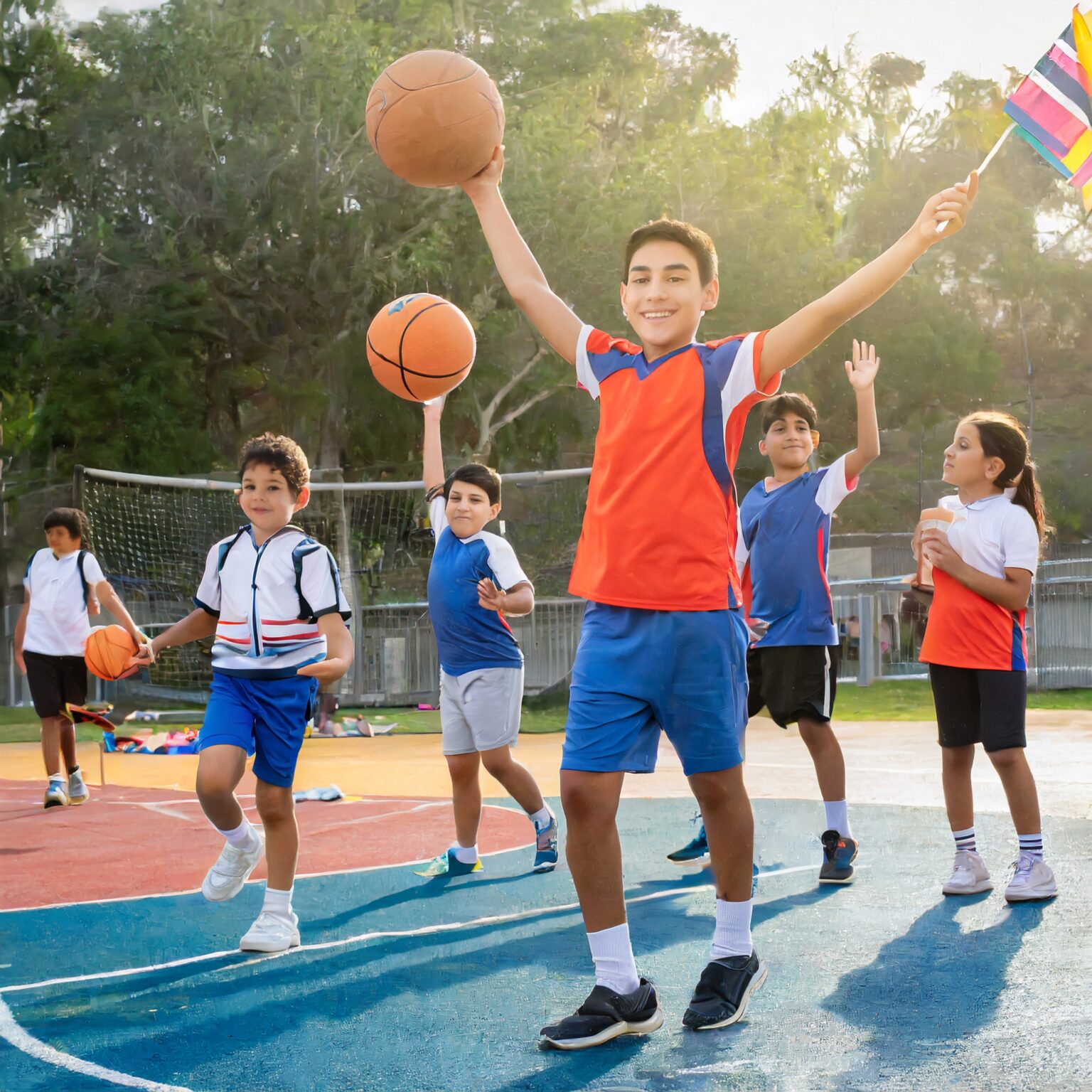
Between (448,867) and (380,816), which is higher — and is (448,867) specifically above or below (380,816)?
above

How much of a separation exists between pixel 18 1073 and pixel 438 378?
4025 mm

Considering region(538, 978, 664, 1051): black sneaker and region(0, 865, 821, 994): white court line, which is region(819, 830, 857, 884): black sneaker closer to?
region(0, 865, 821, 994): white court line

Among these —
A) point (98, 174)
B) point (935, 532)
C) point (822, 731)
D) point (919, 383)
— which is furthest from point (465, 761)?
point (919, 383)

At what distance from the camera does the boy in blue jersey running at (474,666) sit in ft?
19.5

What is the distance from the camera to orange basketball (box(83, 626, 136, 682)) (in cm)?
557

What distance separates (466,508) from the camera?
611 cm

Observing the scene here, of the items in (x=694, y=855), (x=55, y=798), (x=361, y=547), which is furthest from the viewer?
(x=361, y=547)

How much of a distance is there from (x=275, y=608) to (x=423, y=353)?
2.17m

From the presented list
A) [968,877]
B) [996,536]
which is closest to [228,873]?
[968,877]

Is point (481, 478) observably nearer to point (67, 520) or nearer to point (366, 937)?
point (366, 937)

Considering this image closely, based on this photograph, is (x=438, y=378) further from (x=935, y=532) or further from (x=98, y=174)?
(x=98, y=174)

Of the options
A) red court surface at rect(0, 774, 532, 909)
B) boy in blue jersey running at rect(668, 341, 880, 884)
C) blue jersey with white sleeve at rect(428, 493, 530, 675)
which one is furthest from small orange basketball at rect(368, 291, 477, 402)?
red court surface at rect(0, 774, 532, 909)

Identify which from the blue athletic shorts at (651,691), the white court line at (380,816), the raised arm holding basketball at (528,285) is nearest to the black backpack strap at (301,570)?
the raised arm holding basketball at (528,285)

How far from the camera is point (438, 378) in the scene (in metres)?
6.59
